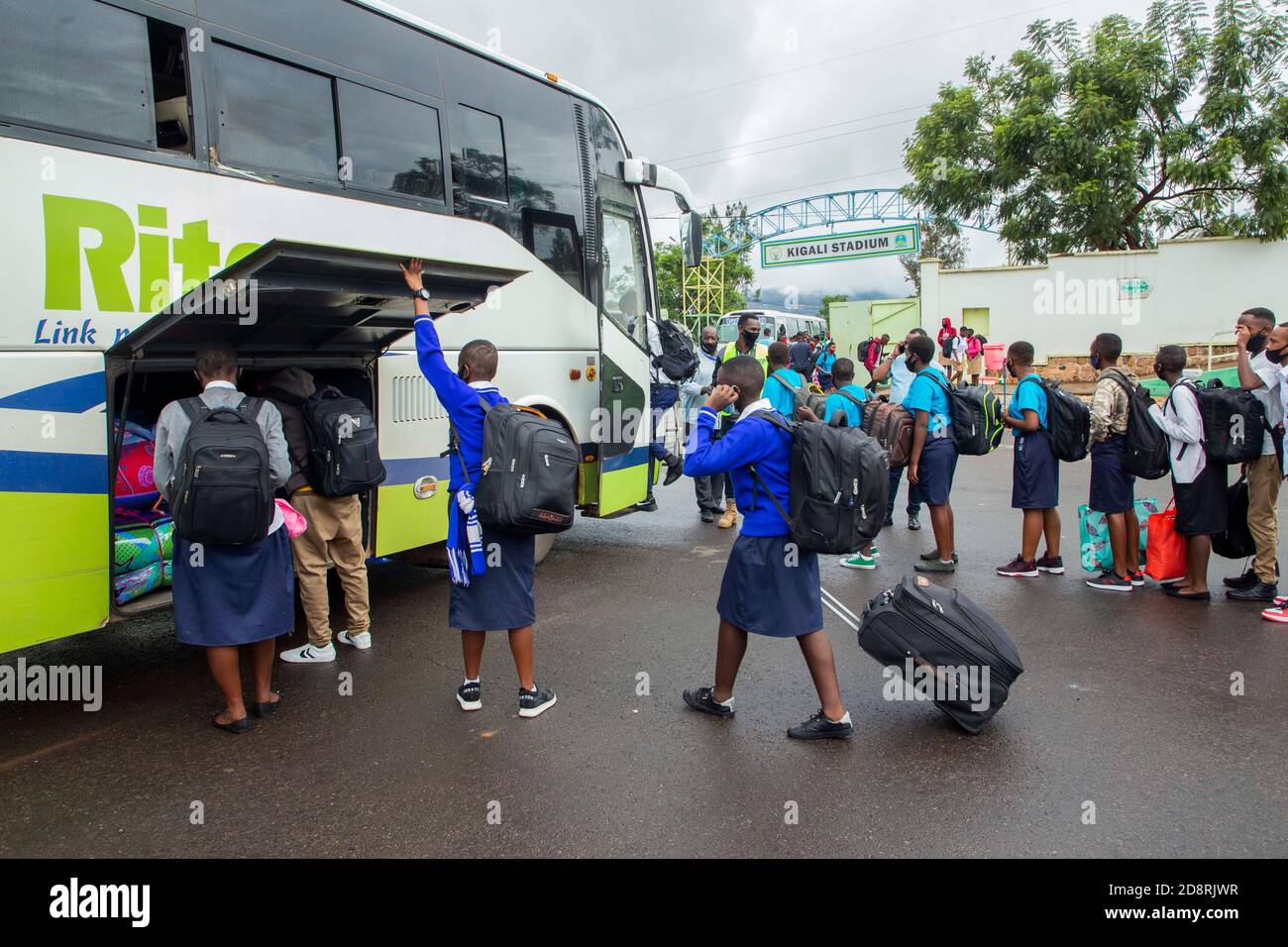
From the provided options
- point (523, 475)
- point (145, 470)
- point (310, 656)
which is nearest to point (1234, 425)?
point (523, 475)

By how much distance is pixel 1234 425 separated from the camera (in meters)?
5.84

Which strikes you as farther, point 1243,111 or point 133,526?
point 1243,111

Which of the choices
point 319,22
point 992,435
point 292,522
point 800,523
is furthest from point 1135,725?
point 319,22

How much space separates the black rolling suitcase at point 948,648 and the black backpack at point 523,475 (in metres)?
1.63

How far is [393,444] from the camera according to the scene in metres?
5.79

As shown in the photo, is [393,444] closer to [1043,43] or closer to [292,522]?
[292,522]

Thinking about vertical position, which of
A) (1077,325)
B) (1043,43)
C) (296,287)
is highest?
(1043,43)

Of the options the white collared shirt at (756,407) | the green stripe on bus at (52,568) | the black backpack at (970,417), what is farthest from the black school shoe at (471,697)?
the black backpack at (970,417)

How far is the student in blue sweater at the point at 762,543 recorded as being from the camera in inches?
155

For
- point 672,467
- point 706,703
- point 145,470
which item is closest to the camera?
Answer: point 706,703

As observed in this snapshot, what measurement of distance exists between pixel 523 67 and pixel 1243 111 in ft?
73.6

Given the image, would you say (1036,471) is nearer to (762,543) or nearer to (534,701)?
(762,543)

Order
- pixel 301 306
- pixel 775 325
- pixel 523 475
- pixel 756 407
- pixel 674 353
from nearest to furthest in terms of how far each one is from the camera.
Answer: pixel 523 475 < pixel 756 407 < pixel 301 306 < pixel 674 353 < pixel 775 325

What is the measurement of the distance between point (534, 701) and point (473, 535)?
93 centimetres
